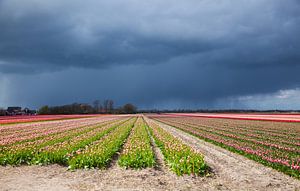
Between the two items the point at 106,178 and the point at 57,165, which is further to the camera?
the point at 57,165

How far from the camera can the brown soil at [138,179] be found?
1037 cm

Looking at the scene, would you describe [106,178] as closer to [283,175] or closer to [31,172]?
[31,172]

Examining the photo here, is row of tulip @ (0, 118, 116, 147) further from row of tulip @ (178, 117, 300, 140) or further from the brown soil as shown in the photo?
row of tulip @ (178, 117, 300, 140)

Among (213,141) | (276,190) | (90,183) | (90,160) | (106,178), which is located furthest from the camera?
(213,141)

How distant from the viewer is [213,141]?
24375mm

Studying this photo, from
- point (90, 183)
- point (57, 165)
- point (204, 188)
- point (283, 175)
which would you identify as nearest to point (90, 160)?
point (57, 165)

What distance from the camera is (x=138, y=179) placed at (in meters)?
11.4

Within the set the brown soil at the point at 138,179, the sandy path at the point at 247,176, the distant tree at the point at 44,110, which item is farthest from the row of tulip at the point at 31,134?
the distant tree at the point at 44,110

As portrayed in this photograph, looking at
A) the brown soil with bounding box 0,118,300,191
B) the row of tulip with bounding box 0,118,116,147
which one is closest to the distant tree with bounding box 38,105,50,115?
the row of tulip with bounding box 0,118,116,147

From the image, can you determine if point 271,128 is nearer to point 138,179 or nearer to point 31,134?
point 31,134

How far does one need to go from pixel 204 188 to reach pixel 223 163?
16.5 ft

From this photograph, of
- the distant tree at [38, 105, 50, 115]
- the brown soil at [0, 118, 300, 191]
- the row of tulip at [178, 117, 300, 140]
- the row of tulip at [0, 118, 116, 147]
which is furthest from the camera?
the distant tree at [38, 105, 50, 115]

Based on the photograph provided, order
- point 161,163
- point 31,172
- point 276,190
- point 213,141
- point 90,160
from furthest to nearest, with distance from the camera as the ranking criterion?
point 213,141 < point 161,163 < point 90,160 < point 31,172 < point 276,190

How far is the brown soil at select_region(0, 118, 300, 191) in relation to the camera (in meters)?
10.4
